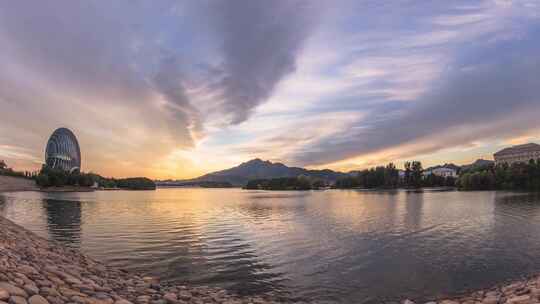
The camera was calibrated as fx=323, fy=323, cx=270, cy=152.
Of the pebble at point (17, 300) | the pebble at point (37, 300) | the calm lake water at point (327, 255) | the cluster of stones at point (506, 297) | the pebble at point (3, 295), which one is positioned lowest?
the calm lake water at point (327, 255)

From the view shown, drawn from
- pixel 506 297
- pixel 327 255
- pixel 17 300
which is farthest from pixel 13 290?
pixel 327 255

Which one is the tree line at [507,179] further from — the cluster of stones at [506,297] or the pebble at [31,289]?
the pebble at [31,289]

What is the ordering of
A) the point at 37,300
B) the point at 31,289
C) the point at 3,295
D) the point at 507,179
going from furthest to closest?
1. the point at 507,179
2. the point at 31,289
3. the point at 37,300
4. the point at 3,295

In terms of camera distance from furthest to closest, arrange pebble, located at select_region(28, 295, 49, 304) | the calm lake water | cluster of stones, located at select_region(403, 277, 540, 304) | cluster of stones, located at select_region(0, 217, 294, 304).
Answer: the calm lake water → cluster of stones, located at select_region(403, 277, 540, 304) → cluster of stones, located at select_region(0, 217, 294, 304) → pebble, located at select_region(28, 295, 49, 304)

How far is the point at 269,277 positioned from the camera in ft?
57.1

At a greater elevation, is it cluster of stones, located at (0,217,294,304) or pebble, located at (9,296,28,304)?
pebble, located at (9,296,28,304)

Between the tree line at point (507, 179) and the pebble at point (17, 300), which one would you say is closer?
the pebble at point (17, 300)

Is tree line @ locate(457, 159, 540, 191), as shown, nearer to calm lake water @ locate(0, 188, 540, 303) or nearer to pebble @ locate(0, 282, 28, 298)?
calm lake water @ locate(0, 188, 540, 303)

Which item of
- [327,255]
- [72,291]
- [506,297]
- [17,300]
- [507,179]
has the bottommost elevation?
[327,255]

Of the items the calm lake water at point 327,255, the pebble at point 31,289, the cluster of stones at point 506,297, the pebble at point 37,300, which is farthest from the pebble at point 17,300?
the cluster of stones at point 506,297

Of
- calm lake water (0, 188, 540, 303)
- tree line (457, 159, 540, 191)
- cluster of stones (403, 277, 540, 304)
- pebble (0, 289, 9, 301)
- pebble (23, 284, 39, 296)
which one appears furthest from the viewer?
tree line (457, 159, 540, 191)

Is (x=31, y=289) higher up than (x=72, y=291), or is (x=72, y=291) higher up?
(x=31, y=289)

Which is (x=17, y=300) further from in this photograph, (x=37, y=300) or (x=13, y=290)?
(x=13, y=290)

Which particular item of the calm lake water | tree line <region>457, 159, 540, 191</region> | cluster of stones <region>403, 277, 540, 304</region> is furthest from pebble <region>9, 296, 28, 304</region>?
tree line <region>457, 159, 540, 191</region>
